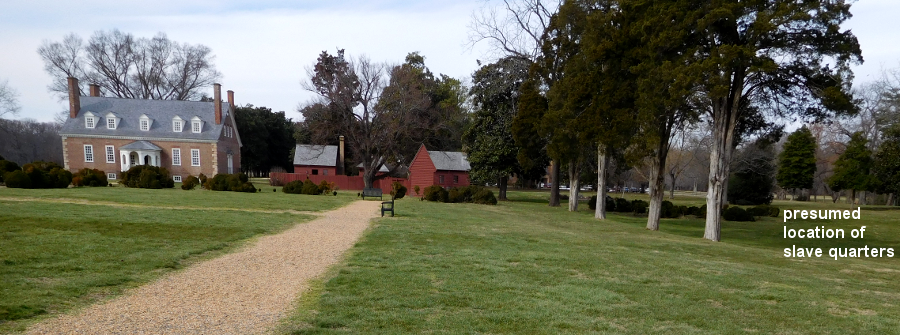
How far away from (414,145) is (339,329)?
159 ft

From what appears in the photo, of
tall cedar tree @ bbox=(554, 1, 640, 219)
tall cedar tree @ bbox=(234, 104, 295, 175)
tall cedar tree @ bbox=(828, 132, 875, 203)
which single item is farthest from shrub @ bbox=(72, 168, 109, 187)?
tall cedar tree @ bbox=(828, 132, 875, 203)

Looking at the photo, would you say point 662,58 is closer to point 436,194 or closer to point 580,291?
point 580,291

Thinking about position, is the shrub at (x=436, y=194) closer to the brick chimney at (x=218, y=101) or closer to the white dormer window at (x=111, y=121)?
the brick chimney at (x=218, y=101)

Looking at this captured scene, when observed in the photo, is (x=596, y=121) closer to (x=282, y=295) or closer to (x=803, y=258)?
(x=803, y=258)

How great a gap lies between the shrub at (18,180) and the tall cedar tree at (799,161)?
60.0 metres

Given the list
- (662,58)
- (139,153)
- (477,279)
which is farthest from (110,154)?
(477,279)

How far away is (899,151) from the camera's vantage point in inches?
1420

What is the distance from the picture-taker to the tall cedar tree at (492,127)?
109 ft

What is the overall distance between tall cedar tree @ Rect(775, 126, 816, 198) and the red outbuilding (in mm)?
33011

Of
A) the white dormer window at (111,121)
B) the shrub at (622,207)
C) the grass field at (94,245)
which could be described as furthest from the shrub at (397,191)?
the white dormer window at (111,121)

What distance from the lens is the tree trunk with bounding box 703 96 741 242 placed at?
17641 mm

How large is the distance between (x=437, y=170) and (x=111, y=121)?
1227 inches

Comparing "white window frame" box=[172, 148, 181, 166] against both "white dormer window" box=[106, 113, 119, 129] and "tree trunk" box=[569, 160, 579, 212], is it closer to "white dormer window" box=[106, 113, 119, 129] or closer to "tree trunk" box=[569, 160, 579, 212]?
"white dormer window" box=[106, 113, 119, 129]

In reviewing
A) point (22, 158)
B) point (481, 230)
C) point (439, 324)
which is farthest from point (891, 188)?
point (22, 158)
